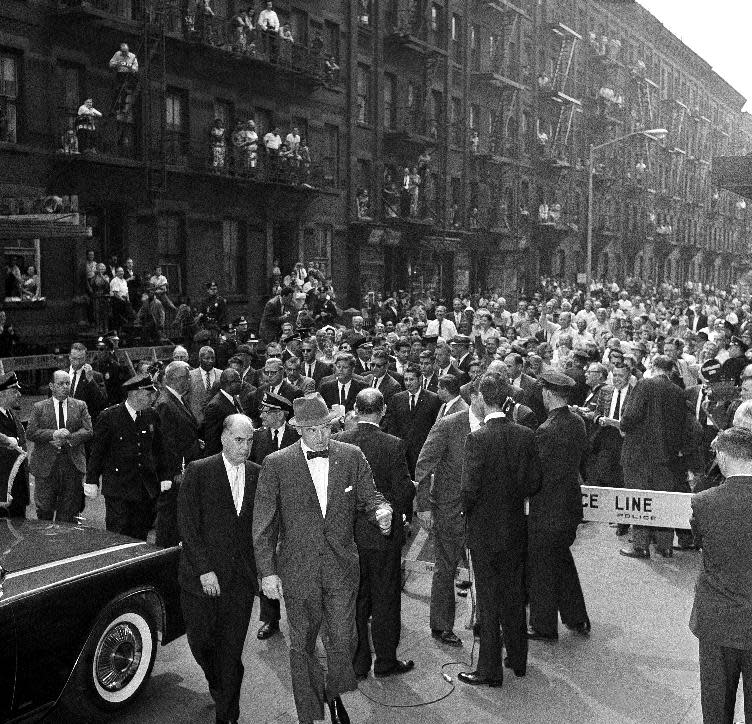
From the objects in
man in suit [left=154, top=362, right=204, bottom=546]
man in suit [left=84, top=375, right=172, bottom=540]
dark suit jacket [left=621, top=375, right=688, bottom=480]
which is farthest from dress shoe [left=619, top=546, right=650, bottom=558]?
man in suit [left=84, top=375, right=172, bottom=540]

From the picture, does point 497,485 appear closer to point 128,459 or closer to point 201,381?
point 128,459

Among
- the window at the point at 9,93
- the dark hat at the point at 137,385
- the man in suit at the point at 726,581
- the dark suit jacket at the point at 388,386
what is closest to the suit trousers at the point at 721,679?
the man in suit at the point at 726,581

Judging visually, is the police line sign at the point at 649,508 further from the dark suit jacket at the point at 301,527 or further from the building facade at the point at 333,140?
the building facade at the point at 333,140

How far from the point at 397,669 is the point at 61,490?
165 inches

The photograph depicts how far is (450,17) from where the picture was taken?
36.3 m

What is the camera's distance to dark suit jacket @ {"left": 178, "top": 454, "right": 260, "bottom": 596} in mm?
5680

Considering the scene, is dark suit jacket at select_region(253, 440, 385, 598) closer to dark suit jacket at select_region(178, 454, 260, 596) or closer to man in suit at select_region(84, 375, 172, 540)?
dark suit jacket at select_region(178, 454, 260, 596)

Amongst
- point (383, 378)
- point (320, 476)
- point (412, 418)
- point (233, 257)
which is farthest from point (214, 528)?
point (233, 257)

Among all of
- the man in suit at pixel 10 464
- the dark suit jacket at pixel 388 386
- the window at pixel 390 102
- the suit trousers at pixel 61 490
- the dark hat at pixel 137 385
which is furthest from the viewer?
the window at pixel 390 102

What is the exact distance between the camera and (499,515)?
21.1ft

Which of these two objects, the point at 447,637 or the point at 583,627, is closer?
the point at 447,637

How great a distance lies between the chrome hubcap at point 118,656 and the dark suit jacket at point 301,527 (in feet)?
4.03

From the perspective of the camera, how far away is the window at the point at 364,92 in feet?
103

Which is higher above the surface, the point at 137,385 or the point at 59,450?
the point at 137,385
